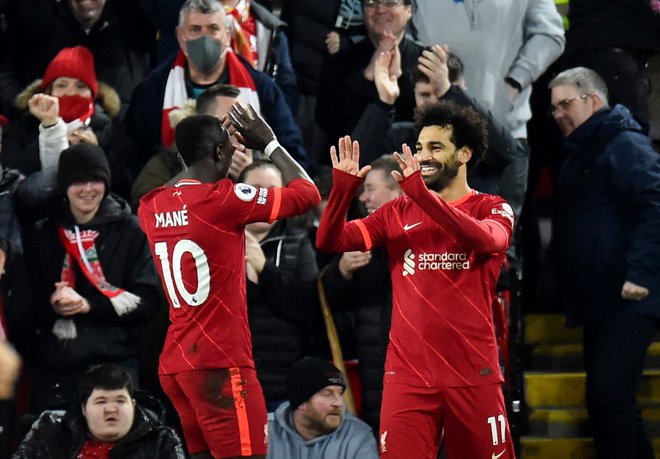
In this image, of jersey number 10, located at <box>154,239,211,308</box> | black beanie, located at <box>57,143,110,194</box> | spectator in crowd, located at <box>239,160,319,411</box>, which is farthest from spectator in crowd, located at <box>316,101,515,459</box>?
black beanie, located at <box>57,143,110,194</box>

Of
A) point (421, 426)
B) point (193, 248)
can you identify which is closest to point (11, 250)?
point (193, 248)

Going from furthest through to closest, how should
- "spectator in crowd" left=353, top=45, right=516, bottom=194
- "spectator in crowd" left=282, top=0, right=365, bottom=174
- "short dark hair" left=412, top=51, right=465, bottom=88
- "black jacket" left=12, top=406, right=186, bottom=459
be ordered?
"spectator in crowd" left=282, top=0, right=365, bottom=174 → "short dark hair" left=412, top=51, right=465, bottom=88 → "spectator in crowd" left=353, top=45, right=516, bottom=194 → "black jacket" left=12, top=406, right=186, bottom=459

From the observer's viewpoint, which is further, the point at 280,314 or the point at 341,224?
the point at 280,314

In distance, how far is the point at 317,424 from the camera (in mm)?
8250

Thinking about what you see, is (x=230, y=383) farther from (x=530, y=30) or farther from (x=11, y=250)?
(x=530, y=30)

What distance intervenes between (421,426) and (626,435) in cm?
219

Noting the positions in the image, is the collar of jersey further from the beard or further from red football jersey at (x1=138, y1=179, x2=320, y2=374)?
the beard

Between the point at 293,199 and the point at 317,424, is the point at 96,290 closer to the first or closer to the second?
the point at 317,424

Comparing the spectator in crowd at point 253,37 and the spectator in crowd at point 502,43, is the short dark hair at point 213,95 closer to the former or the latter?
the spectator in crowd at point 253,37

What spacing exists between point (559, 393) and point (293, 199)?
325 centimetres

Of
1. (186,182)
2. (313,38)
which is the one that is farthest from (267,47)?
(186,182)

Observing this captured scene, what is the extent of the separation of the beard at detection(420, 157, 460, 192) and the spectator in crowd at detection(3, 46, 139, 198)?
9.52ft

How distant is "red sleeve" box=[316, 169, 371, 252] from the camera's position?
22.0 ft

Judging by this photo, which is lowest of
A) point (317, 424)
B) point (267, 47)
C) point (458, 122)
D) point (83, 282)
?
point (317, 424)
